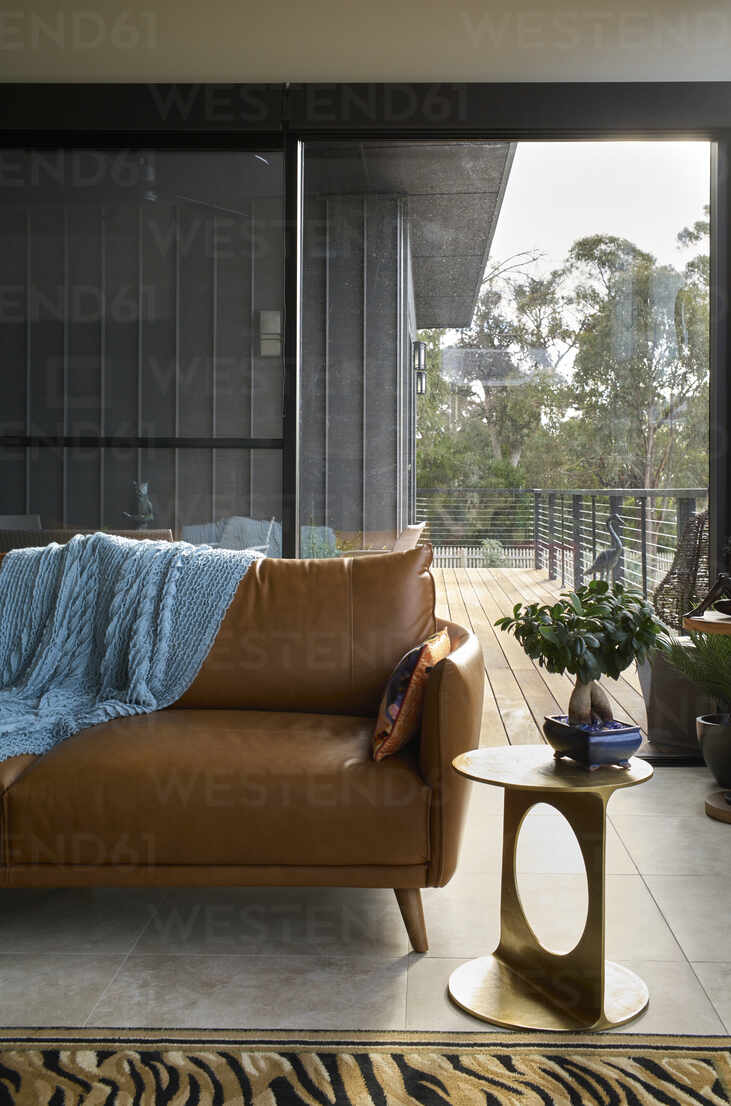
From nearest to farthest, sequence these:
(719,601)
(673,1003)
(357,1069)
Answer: (357,1069) → (673,1003) → (719,601)

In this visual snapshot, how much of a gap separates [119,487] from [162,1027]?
2.36 m

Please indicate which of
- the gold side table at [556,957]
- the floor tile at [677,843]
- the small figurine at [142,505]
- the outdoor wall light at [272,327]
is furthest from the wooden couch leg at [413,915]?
the outdoor wall light at [272,327]

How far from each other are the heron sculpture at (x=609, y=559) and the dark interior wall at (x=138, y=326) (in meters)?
1.29

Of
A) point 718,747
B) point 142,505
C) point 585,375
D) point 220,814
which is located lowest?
point 718,747

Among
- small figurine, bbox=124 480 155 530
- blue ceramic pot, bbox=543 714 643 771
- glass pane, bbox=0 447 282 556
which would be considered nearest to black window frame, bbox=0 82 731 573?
glass pane, bbox=0 447 282 556

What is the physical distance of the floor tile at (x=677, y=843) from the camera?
287 cm

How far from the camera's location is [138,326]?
12.9 feet

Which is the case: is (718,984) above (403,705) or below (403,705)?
below

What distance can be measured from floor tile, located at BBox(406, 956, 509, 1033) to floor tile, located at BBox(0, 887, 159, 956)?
677 millimetres

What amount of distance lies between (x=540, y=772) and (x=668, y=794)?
1685 millimetres

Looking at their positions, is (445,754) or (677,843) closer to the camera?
(445,754)

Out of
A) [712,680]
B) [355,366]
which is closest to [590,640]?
[712,680]

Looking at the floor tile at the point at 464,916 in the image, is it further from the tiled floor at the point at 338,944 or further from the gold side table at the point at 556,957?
the gold side table at the point at 556,957

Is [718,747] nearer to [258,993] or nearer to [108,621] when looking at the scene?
[258,993]
